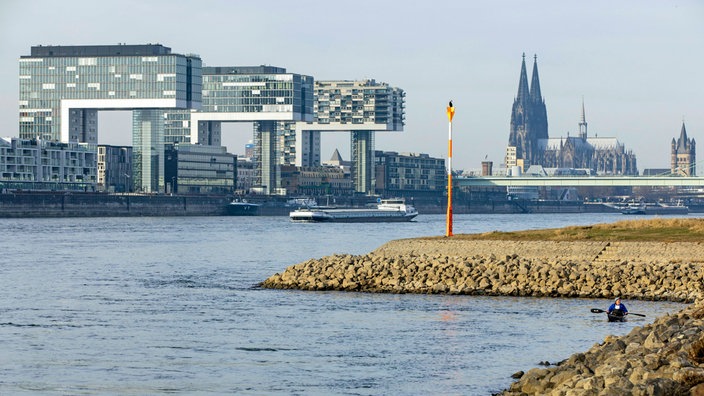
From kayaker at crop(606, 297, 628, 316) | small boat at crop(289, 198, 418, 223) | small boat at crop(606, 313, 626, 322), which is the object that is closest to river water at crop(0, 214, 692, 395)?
small boat at crop(606, 313, 626, 322)

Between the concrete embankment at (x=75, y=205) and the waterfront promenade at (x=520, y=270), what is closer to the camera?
the waterfront promenade at (x=520, y=270)

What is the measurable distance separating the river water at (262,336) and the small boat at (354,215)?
111 m

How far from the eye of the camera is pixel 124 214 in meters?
190

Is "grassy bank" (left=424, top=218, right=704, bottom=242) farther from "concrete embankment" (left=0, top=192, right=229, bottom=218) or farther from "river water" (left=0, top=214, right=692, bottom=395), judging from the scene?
"concrete embankment" (left=0, top=192, right=229, bottom=218)

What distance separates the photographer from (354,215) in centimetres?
18025

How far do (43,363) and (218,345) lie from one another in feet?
16.8

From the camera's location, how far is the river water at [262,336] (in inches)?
1149

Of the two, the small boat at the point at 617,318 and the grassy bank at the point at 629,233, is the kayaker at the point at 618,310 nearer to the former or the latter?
the small boat at the point at 617,318

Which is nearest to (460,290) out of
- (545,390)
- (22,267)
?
(545,390)

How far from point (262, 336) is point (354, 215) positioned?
14360 cm

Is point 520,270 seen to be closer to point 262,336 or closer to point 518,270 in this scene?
point 518,270

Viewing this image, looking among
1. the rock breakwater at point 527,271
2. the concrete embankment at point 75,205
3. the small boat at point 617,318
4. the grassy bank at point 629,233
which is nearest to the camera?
the small boat at point 617,318

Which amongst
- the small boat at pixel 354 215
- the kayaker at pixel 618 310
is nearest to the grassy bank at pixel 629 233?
the kayaker at pixel 618 310

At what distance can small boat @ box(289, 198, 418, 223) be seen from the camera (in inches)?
6767
